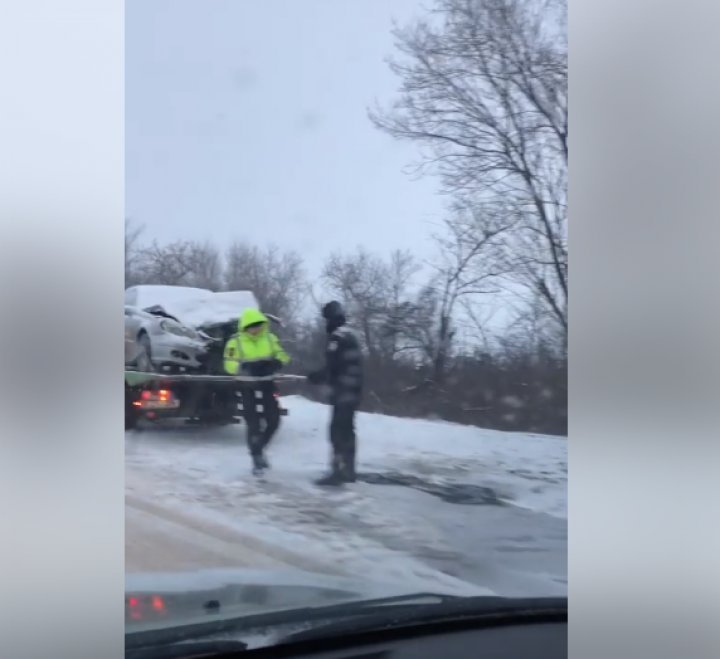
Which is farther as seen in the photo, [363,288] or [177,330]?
[363,288]

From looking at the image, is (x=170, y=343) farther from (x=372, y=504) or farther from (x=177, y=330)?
(x=372, y=504)

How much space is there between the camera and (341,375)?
3.89 metres

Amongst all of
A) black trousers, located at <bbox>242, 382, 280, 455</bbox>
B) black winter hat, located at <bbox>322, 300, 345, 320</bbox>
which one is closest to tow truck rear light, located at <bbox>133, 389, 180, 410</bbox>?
black trousers, located at <bbox>242, 382, 280, 455</bbox>

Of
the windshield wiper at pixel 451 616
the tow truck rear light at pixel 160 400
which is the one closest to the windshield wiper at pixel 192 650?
the windshield wiper at pixel 451 616

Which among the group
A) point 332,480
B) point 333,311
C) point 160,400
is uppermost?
point 333,311

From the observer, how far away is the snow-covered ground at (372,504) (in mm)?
2969

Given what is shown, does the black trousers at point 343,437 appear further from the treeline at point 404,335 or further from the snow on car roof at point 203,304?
the snow on car roof at point 203,304

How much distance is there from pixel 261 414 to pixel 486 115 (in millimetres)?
1755

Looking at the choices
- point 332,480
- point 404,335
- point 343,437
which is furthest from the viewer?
point 404,335

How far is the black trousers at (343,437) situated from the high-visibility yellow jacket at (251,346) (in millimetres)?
379

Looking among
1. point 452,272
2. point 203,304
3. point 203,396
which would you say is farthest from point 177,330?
point 452,272
